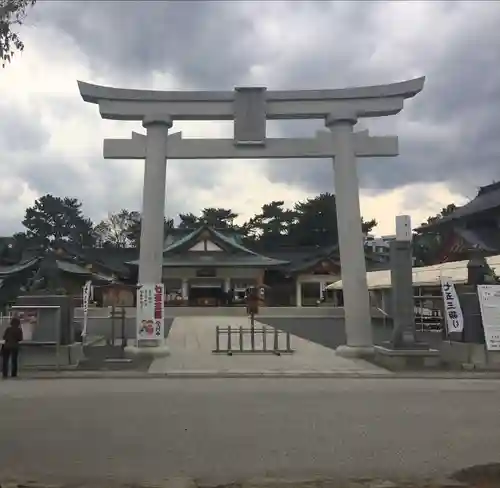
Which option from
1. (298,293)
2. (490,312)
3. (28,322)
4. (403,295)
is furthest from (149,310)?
(298,293)

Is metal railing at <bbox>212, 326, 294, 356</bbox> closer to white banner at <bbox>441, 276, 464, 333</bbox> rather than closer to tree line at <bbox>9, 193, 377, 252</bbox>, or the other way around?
white banner at <bbox>441, 276, 464, 333</bbox>

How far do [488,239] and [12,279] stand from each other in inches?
1272

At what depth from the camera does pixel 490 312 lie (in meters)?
18.1

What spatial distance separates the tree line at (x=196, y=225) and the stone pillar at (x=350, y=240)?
49.9 metres

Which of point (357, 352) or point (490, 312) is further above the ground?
point (490, 312)

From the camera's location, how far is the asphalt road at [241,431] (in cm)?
650

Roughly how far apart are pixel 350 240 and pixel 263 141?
420 cm

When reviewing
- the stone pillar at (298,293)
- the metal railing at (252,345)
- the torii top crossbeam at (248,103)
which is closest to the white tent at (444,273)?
the metal railing at (252,345)

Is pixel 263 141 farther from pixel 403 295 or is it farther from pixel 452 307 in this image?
pixel 452 307

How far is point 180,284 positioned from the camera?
171 ft

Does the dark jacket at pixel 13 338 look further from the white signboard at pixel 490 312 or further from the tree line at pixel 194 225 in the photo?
the tree line at pixel 194 225

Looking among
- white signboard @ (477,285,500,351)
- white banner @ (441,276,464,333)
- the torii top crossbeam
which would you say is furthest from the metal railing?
the torii top crossbeam

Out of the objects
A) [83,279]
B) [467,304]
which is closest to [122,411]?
[467,304]

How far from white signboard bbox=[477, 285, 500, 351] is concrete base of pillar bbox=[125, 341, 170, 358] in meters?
9.43
